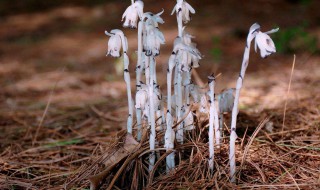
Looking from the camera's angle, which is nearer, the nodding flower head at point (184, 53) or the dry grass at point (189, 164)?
the nodding flower head at point (184, 53)

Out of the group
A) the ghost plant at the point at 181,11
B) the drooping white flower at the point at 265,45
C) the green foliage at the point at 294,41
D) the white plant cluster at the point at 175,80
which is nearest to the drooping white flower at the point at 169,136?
the white plant cluster at the point at 175,80

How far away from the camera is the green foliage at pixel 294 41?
177 inches

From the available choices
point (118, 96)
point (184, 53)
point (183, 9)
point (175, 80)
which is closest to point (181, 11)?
point (183, 9)

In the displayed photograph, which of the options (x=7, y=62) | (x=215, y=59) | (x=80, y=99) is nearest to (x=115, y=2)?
(x=7, y=62)

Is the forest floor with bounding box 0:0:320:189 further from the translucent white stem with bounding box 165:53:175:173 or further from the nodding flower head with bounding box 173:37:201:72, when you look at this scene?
the nodding flower head with bounding box 173:37:201:72

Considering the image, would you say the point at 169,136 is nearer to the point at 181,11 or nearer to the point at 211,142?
the point at 211,142

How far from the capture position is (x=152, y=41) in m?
1.78

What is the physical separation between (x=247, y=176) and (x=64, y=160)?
1081 mm

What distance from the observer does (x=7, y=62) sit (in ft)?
18.1

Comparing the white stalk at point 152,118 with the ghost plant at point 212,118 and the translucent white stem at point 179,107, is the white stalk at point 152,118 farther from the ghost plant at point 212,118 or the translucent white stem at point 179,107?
the ghost plant at point 212,118

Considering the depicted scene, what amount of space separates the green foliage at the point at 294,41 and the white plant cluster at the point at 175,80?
2.67 metres

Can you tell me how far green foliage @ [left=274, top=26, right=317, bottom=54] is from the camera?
448 cm

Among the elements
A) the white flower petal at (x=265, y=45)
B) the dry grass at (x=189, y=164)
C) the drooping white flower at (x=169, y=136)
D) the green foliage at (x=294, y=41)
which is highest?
the green foliage at (x=294, y=41)

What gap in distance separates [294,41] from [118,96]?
2.37 metres
